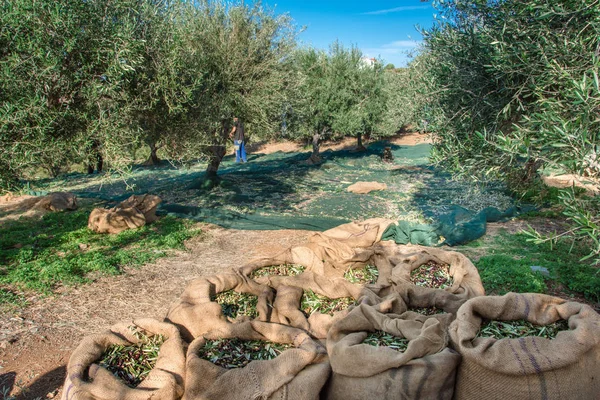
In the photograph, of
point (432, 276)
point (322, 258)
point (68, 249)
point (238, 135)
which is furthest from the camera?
point (238, 135)

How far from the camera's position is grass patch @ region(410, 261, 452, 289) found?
4.72m

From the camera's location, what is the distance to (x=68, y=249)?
8031mm

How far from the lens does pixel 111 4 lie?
713cm

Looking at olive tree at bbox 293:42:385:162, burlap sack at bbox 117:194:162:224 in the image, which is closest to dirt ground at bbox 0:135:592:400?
burlap sack at bbox 117:194:162:224

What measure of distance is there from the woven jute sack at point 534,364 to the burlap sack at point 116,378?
89.6 inches

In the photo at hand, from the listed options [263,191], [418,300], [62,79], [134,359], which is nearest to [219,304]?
[134,359]

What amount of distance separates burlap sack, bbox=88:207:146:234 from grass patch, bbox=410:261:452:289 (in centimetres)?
722

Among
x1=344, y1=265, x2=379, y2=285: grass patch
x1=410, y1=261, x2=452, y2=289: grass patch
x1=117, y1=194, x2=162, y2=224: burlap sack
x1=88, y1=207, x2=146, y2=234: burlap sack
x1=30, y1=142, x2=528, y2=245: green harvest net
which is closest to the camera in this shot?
x1=410, y1=261, x2=452, y2=289: grass patch

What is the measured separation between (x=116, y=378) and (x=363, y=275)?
10.3 ft

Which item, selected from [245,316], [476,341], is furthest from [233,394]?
[476,341]

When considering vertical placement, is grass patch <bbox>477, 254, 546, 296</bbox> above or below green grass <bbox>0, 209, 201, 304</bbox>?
below

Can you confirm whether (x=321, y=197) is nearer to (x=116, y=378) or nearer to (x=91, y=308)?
(x=91, y=308)

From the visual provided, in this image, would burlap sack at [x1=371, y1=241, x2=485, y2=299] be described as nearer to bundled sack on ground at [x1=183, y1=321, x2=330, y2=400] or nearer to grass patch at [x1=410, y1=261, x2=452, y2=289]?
grass patch at [x1=410, y1=261, x2=452, y2=289]

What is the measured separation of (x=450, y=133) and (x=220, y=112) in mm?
6706
